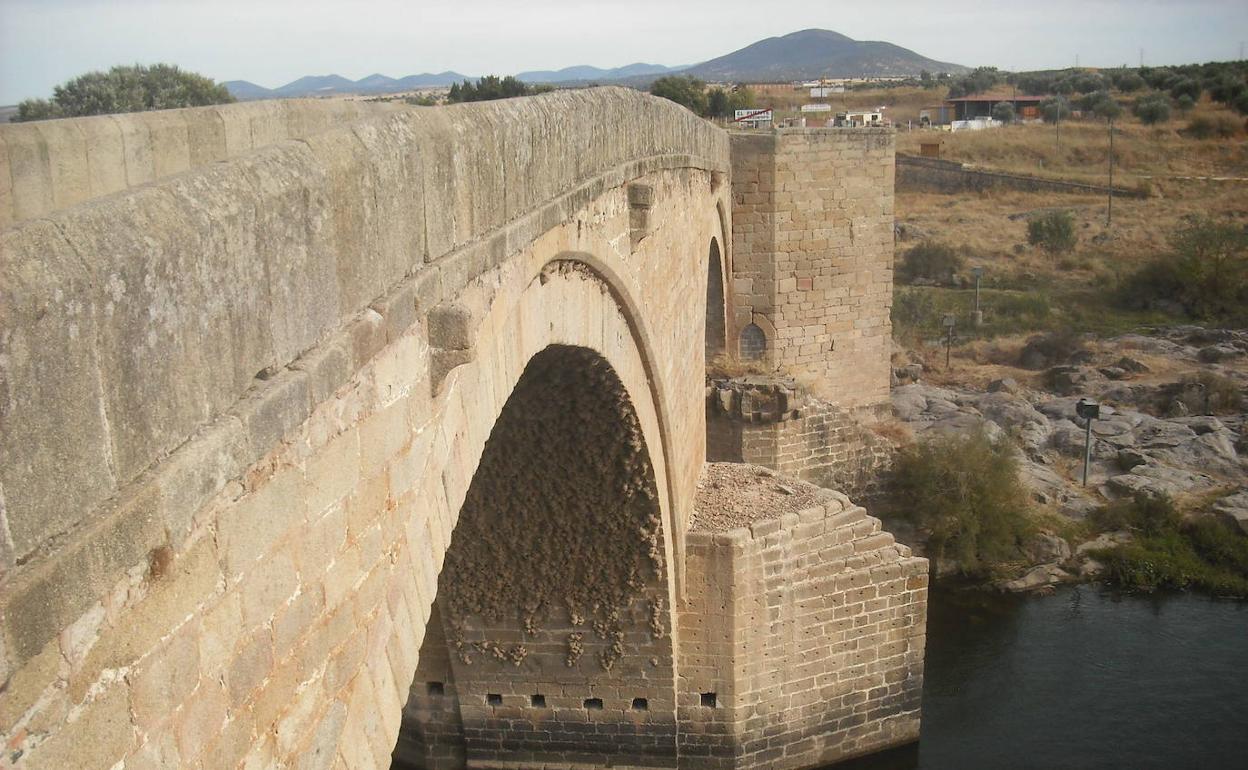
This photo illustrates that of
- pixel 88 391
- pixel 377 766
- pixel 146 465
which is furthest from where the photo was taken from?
pixel 377 766

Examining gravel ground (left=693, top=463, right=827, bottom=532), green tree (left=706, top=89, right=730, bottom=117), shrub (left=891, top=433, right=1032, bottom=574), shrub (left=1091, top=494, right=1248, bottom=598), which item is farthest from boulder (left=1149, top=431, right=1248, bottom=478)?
green tree (left=706, top=89, right=730, bottom=117)

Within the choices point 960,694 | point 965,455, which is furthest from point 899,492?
point 960,694

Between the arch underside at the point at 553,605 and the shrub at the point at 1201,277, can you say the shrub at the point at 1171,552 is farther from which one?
the shrub at the point at 1201,277

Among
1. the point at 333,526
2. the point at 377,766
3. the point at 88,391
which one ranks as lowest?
the point at 377,766

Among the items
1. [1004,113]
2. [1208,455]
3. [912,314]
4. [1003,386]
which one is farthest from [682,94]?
[1004,113]

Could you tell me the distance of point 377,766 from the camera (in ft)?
9.29

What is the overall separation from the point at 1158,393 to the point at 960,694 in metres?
8.52

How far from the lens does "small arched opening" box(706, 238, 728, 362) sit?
1366cm

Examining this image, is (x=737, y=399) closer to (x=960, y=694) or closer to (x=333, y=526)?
(x=960, y=694)

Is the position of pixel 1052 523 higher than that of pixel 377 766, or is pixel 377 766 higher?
pixel 377 766

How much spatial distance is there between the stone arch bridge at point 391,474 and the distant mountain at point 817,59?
12967 cm

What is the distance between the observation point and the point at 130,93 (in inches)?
524

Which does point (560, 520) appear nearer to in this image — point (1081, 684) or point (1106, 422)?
point (1081, 684)

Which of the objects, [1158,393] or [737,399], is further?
[1158,393]
